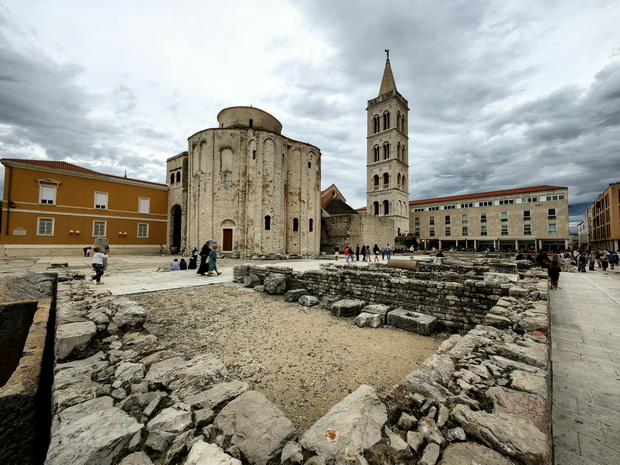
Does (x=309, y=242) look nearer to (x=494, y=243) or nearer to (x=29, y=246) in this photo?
(x=29, y=246)

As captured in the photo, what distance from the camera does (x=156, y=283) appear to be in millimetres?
8945

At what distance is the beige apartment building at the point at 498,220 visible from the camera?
39.2 m

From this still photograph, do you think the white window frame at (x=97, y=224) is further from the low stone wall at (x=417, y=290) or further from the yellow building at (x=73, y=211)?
the low stone wall at (x=417, y=290)

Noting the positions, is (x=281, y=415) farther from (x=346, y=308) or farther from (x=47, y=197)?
(x=47, y=197)

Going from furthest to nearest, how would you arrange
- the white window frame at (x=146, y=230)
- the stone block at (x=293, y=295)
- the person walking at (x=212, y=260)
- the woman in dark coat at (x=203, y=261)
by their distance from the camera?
the white window frame at (x=146, y=230)
the person walking at (x=212, y=260)
the woman in dark coat at (x=203, y=261)
the stone block at (x=293, y=295)

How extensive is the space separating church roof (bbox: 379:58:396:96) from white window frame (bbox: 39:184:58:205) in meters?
44.8

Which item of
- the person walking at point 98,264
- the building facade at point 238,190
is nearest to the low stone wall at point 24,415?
the person walking at point 98,264

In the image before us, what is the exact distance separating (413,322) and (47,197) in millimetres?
29350

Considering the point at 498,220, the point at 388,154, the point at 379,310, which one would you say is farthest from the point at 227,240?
the point at 498,220

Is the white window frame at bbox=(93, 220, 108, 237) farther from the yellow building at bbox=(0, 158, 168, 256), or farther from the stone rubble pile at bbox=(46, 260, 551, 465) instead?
the stone rubble pile at bbox=(46, 260, 551, 465)

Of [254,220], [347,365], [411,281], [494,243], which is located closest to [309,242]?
[254,220]

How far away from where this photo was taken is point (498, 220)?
43.6 m

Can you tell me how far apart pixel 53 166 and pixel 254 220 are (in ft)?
58.9

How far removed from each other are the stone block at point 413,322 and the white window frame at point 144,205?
93.0ft
